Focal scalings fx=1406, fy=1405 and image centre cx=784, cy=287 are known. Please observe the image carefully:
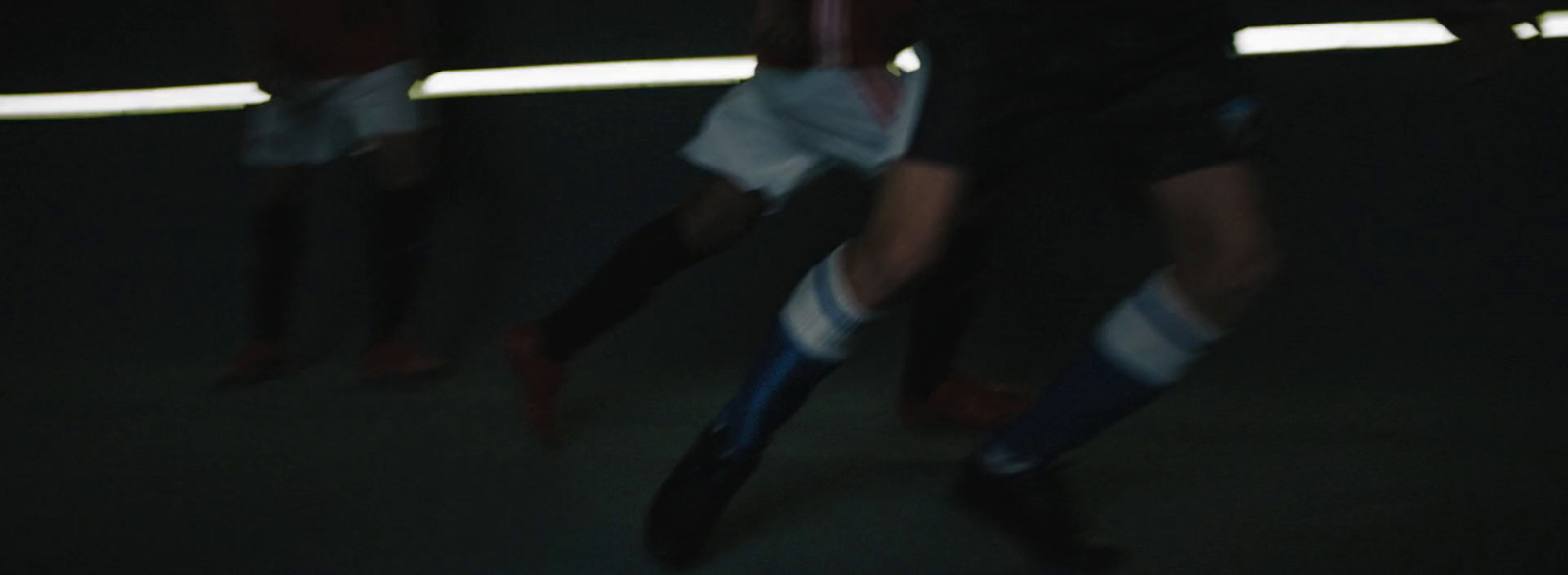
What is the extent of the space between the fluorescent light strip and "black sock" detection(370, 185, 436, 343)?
0.24m

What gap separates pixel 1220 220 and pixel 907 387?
2.88ft

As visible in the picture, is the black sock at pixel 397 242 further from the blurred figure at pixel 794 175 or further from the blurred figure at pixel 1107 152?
the blurred figure at pixel 1107 152

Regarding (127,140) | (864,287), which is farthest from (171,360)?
(864,287)

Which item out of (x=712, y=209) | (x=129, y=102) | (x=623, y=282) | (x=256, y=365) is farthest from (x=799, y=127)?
(x=129, y=102)

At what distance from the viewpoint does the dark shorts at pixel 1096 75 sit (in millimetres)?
1666

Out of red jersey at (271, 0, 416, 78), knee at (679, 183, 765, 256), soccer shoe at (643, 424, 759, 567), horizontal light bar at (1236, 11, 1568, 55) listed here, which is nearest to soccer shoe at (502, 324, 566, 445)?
knee at (679, 183, 765, 256)

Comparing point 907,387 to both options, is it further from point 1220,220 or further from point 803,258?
point 1220,220

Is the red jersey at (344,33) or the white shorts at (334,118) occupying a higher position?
the red jersey at (344,33)

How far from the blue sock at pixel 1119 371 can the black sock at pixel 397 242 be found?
135 cm

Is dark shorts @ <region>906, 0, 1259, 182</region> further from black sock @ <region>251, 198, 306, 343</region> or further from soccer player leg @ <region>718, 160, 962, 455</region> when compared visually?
black sock @ <region>251, 198, 306, 343</region>

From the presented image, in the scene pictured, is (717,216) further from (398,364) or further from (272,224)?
(272,224)

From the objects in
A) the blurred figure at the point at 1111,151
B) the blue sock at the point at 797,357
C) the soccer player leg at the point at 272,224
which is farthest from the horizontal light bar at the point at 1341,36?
the soccer player leg at the point at 272,224

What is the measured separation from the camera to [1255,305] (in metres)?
2.54

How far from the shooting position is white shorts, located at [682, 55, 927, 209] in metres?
2.04
